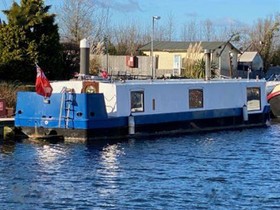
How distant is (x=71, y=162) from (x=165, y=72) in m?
38.6

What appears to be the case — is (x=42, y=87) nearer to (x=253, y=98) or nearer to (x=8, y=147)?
(x=8, y=147)

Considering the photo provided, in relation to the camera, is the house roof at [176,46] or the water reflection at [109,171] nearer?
the water reflection at [109,171]

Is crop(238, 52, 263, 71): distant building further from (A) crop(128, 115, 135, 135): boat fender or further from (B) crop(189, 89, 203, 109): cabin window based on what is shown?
(A) crop(128, 115, 135, 135): boat fender

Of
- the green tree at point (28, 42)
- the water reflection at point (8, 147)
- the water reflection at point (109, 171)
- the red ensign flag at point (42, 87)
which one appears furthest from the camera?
the green tree at point (28, 42)

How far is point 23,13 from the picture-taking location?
35719 mm

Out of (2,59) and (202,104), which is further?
(2,59)

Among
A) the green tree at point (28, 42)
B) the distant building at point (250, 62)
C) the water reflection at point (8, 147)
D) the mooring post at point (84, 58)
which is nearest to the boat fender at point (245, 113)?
the mooring post at point (84, 58)

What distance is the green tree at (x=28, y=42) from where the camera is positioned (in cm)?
3492

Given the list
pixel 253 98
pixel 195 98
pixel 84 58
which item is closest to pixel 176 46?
pixel 253 98

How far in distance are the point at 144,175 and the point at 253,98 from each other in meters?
15.2

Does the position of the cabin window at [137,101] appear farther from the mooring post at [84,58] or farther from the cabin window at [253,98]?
the cabin window at [253,98]

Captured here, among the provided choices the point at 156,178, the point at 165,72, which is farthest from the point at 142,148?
the point at 165,72

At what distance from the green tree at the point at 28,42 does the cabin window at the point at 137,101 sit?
761cm

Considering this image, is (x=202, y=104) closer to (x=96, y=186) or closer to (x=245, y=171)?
(x=245, y=171)
